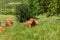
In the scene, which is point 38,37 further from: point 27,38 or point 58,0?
point 58,0

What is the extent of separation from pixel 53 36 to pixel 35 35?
1149 mm

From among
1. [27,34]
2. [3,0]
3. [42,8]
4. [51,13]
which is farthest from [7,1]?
[27,34]

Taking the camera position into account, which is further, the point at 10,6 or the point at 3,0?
the point at 3,0

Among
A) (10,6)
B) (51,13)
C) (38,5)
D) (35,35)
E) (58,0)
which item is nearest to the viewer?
(35,35)

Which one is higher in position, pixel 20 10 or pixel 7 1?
pixel 20 10

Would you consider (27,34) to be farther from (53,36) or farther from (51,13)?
(51,13)

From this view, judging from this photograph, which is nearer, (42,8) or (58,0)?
(58,0)

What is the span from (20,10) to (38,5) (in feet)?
44.3

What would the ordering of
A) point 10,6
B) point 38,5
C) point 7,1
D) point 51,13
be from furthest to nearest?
point 7,1 < point 10,6 < point 38,5 < point 51,13

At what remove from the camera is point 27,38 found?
34.2 feet

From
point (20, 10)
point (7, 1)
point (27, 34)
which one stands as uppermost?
point (27, 34)

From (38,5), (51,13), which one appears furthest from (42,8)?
(51,13)

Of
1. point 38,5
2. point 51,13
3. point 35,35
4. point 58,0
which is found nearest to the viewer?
point 35,35

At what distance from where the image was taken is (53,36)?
32.7 feet
